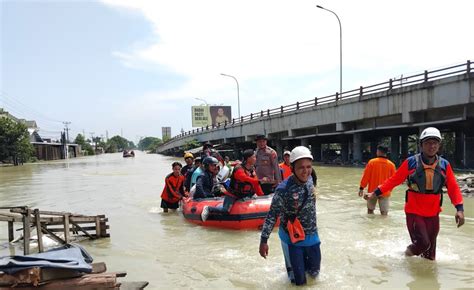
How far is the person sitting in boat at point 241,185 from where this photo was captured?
24.8 feet

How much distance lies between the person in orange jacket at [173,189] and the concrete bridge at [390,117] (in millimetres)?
15684

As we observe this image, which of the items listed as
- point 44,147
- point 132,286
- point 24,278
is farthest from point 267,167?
point 44,147

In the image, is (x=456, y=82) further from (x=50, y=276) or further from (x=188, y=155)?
(x=50, y=276)

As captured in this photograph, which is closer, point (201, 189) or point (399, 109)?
point (201, 189)

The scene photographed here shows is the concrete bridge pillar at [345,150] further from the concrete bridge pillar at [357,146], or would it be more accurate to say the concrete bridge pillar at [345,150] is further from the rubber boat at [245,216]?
the rubber boat at [245,216]

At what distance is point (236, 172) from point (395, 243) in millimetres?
3045

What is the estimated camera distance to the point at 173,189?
1061 centimetres

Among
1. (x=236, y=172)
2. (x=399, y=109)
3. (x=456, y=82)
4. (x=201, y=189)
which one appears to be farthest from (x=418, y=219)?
(x=399, y=109)

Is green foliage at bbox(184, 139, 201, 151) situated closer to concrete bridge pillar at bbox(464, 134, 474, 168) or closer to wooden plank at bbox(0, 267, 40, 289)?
concrete bridge pillar at bbox(464, 134, 474, 168)

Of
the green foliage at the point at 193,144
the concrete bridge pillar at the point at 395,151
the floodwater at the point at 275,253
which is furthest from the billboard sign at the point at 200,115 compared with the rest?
the floodwater at the point at 275,253

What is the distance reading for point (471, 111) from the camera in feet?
65.6

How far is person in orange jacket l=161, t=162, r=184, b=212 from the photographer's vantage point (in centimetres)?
1036

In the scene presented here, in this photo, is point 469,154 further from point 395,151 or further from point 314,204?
point 314,204

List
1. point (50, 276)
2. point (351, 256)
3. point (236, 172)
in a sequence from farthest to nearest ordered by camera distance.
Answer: point (236, 172)
point (351, 256)
point (50, 276)
